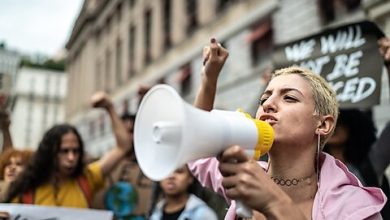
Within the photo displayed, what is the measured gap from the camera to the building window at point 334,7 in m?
8.56

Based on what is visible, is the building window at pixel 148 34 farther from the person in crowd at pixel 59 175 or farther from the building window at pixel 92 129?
the person in crowd at pixel 59 175

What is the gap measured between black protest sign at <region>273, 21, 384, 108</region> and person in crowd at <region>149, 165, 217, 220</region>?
3.28ft

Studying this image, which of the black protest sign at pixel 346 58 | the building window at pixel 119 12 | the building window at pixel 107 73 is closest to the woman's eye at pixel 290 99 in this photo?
the black protest sign at pixel 346 58

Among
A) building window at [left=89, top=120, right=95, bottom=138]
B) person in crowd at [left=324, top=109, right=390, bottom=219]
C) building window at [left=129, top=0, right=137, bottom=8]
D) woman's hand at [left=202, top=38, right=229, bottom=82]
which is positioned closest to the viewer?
woman's hand at [left=202, top=38, right=229, bottom=82]

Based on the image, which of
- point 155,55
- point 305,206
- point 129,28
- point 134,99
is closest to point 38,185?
point 305,206

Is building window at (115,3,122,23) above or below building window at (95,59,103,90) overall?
above

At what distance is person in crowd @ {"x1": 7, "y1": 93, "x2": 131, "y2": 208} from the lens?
108 inches

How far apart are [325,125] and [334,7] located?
27.1 feet

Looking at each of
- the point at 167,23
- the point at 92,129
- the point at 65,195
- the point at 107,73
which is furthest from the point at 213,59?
the point at 92,129

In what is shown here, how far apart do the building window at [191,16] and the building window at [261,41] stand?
4325 mm

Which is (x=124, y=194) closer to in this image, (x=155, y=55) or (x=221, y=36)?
(x=221, y=36)

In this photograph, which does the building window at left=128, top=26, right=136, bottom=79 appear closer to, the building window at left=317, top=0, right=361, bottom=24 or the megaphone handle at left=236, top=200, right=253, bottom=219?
the building window at left=317, top=0, right=361, bottom=24

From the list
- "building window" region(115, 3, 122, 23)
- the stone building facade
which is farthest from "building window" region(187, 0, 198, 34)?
"building window" region(115, 3, 122, 23)

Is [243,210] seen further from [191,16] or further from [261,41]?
[191,16]
